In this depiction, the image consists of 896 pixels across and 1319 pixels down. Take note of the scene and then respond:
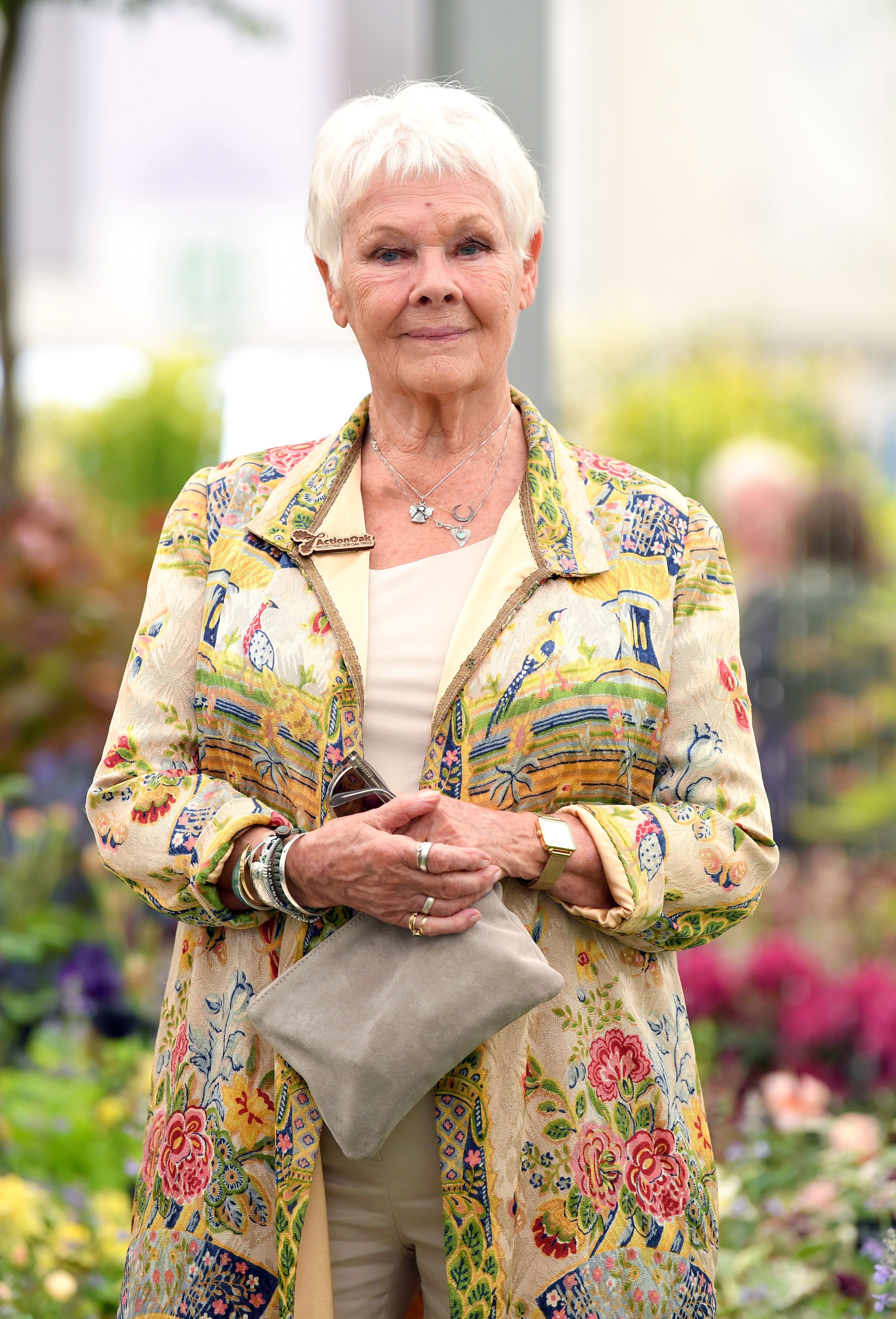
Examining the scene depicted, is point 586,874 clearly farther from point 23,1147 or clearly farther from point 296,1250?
point 23,1147

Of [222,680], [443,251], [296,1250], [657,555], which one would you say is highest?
[443,251]

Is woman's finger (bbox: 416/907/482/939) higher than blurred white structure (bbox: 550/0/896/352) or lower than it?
lower

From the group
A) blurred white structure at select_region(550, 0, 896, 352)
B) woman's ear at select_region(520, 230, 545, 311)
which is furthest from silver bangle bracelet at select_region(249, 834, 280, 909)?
blurred white structure at select_region(550, 0, 896, 352)

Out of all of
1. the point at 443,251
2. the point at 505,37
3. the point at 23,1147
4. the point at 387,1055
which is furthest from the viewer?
the point at 505,37

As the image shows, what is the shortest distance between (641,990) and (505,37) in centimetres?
327

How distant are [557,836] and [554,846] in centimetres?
2

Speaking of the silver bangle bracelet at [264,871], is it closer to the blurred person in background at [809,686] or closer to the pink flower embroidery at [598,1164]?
the pink flower embroidery at [598,1164]

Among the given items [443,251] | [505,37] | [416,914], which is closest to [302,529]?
[443,251]

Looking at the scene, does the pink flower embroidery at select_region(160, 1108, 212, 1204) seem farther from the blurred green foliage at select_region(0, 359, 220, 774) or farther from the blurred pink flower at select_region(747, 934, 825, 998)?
the blurred green foliage at select_region(0, 359, 220, 774)

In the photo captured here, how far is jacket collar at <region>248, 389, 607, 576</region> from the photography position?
6.10ft

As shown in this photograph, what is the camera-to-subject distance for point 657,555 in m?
1.90

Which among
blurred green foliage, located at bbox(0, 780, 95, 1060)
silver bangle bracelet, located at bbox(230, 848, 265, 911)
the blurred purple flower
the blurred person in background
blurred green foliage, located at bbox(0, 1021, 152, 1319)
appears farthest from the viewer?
the blurred person in background

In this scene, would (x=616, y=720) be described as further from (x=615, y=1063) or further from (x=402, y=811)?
(x=615, y=1063)

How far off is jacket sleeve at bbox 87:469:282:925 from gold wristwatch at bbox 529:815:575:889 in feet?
1.09
